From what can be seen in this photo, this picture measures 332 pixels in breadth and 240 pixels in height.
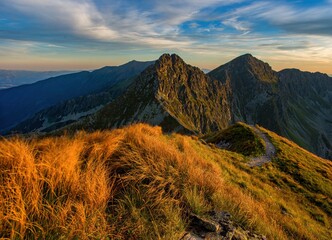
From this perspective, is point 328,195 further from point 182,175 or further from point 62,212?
point 62,212

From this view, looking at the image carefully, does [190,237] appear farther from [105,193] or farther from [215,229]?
[105,193]

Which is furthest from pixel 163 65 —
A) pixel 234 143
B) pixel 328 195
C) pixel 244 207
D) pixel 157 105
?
pixel 244 207

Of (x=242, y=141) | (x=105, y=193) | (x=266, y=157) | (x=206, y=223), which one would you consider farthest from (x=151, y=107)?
(x=206, y=223)

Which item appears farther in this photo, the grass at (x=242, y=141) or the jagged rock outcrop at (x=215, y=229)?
the grass at (x=242, y=141)

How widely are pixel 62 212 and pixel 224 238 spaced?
3.90m

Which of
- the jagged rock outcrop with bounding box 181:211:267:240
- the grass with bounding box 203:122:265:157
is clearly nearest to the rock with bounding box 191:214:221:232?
the jagged rock outcrop with bounding box 181:211:267:240

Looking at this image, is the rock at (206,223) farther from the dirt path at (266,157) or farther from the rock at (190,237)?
the dirt path at (266,157)

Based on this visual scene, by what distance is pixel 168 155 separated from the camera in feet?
32.9

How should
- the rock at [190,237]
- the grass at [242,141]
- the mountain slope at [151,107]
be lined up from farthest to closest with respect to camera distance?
1. the mountain slope at [151,107]
2. the grass at [242,141]
3. the rock at [190,237]

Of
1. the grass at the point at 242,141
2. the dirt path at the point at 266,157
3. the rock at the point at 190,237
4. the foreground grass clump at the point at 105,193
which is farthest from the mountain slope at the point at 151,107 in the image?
the rock at the point at 190,237

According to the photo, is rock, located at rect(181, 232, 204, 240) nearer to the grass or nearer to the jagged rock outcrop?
the jagged rock outcrop

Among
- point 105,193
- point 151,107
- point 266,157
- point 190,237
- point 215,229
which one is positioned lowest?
point 151,107

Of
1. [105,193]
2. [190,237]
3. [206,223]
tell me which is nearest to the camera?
[190,237]

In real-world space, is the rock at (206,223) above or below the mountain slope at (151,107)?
above
